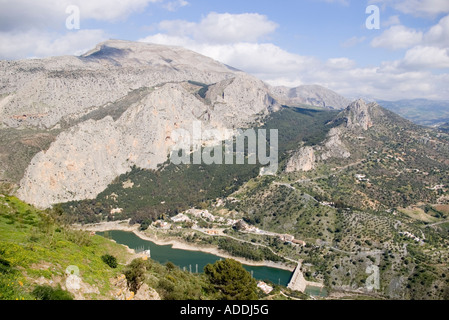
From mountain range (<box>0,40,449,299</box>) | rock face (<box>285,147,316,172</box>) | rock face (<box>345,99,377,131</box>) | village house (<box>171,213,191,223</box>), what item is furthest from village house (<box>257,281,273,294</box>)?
rock face (<box>345,99,377,131</box>)

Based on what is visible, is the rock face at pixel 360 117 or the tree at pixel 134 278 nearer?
the tree at pixel 134 278

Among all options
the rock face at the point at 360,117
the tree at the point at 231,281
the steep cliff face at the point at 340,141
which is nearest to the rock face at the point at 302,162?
the steep cliff face at the point at 340,141

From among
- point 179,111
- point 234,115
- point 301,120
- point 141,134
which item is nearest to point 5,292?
point 141,134

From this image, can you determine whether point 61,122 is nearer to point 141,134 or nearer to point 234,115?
point 141,134

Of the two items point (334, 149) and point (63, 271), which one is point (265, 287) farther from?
point (334, 149)

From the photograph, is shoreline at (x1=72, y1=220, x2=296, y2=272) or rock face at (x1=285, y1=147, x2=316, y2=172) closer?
shoreline at (x1=72, y1=220, x2=296, y2=272)

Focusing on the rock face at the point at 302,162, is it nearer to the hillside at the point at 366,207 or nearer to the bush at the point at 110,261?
the hillside at the point at 366,207

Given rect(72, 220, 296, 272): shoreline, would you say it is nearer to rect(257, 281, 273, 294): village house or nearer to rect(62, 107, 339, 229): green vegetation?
rect(62, 107, 339, 229): green vegetation
